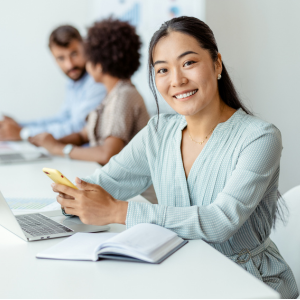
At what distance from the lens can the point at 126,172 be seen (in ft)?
4.69

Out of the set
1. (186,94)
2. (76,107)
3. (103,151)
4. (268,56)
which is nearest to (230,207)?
(186,94)

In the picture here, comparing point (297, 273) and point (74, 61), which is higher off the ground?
point (74, 61)

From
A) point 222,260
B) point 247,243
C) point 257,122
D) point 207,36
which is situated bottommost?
point 247,243

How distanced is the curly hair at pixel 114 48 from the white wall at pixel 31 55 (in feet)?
7.41

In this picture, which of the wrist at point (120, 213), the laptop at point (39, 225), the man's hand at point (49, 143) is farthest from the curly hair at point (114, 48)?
the wrist at point (120, 213)

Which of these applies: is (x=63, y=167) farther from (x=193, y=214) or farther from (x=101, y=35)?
(x=193, y=214)

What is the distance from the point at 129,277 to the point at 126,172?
67 cm

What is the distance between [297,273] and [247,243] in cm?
23

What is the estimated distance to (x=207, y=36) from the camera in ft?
4.04

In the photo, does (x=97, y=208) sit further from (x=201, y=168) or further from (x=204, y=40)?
(x=204, y=40)

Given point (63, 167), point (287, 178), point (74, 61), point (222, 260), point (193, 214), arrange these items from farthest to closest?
point (74, 61)
point (287, 178)
point (63, 167)
point (193, 214)
point (222, 260)

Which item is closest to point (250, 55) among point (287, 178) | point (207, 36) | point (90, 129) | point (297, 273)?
point (287, 178)

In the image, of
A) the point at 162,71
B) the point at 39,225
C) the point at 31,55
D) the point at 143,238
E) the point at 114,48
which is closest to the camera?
the point at 143,238

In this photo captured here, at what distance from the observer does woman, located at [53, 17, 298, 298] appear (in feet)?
3.36
